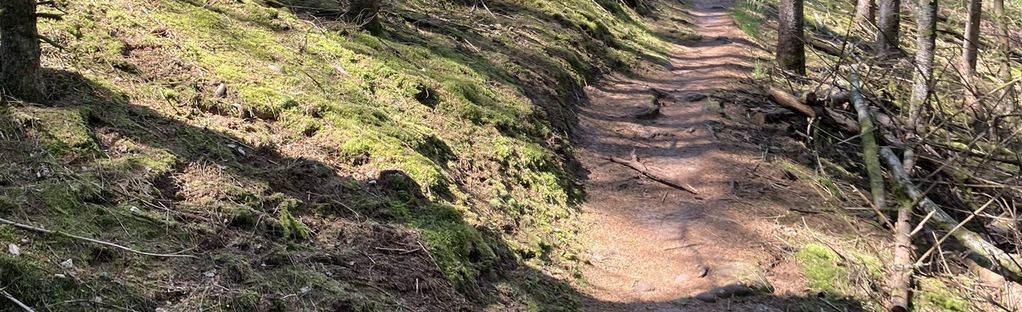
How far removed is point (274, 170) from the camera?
4.74 meters

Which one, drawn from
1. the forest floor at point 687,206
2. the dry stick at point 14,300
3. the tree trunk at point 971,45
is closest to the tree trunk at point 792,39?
the forest floor at point 687,206

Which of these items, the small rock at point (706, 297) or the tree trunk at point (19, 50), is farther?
the small rock at point (706, 297)

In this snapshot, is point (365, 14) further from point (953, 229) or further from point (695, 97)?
point (953, 229)

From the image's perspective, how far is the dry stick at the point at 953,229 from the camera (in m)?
6.04

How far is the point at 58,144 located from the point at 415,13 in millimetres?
6677

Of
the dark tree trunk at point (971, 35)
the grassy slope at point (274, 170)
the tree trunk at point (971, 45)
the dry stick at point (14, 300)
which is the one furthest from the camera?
the dark tree trunk at point (971, 35)

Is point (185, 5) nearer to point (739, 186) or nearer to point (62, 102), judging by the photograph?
point (62, 102)

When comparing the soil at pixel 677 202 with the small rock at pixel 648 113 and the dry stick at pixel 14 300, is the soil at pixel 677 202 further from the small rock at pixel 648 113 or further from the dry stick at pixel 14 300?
the dry stick at pixel 14 300

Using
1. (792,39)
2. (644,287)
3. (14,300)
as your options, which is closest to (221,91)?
(14,300)

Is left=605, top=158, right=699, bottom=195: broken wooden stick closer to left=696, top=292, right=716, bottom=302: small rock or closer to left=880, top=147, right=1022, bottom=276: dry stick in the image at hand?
left=880, top=147, right=1022, bottom=276: dry stick

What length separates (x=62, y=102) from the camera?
4.34m

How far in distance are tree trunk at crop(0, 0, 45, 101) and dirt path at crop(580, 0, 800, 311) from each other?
3889mm

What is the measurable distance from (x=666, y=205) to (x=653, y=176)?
697 millimetres

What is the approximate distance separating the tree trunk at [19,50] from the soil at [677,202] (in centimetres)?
387
